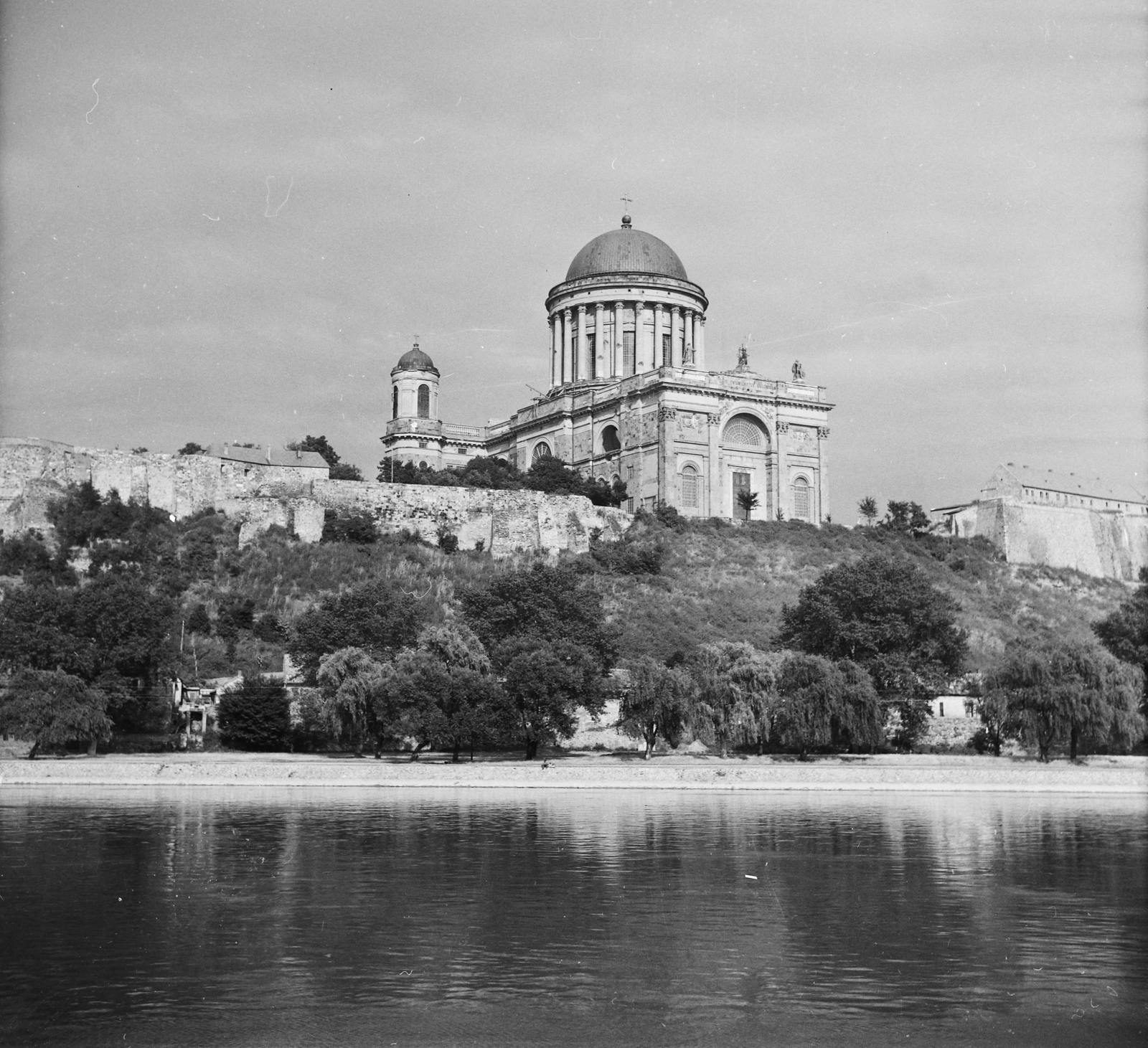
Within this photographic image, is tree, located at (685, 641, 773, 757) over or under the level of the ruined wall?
under

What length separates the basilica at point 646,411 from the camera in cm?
6819

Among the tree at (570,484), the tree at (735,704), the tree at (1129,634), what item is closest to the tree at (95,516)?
the tree at (570,484)

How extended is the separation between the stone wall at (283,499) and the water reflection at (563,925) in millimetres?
29140

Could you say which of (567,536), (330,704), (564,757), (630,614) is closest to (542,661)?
(564,757)

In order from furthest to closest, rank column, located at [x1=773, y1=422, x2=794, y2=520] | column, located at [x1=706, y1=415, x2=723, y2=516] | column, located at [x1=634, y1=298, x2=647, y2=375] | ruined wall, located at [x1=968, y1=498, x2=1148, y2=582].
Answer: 1. ruined wall, located at [x1=968, y1=498, x2=1148, y2=582]
2. column, located at [x1=634, y1=298, x2=647, y2=375]
3. column, located at [x1=773, y1=422, x2=794, y2=520]
4. column, located at [x1=706, y1=415, x2=723, y2=516]

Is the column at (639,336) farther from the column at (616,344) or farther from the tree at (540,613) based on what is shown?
the tree at (540,613)

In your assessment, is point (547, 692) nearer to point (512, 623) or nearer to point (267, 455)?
point (512, 623)

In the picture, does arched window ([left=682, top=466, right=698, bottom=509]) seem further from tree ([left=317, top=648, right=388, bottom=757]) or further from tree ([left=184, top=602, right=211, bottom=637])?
tree ([left=317, top=648, right=388, bottom=757])

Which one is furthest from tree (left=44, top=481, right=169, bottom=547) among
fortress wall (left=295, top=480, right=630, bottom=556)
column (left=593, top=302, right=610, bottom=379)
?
column (left=593, top=302, right=610, bottom=379)

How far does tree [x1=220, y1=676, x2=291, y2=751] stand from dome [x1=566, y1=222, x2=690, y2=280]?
41.9m

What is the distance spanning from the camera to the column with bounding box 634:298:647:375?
7650 centimetres

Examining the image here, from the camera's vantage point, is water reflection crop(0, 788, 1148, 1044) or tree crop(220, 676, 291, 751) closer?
water reflection crop(0, 788, 1148, 1044)

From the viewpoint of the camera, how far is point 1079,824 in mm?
29719

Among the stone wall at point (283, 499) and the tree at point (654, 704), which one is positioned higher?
the stone wall at point (283, 499)
